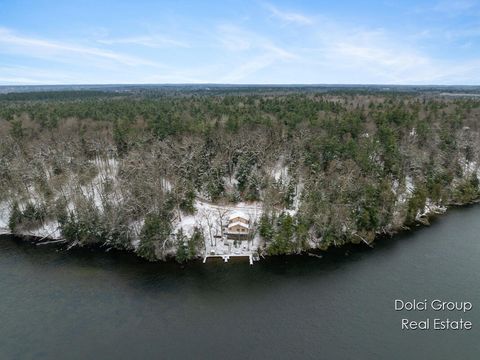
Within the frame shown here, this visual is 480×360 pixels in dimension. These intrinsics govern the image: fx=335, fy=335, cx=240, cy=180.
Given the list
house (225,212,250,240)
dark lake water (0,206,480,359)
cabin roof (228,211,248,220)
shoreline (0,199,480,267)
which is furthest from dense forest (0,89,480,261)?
dark lake water (0,206,480,359)

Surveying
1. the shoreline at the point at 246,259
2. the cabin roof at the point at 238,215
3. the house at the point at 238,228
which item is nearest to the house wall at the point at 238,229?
the house at the point at 238,228

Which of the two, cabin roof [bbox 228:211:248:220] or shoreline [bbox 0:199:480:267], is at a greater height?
cabin roof [bbox 228:211:248:220]

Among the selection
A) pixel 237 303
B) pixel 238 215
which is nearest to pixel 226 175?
→ pixel 238 215

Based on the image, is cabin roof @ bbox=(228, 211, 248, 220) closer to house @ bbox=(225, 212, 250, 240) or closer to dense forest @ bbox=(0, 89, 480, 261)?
house @ bbox=(225, 212, 250, 240)

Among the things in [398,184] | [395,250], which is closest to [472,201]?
[398,184]

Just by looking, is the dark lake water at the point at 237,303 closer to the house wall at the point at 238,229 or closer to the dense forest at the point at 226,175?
the dense forest at the point at 226,175

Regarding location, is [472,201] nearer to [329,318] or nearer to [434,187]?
[434,187]

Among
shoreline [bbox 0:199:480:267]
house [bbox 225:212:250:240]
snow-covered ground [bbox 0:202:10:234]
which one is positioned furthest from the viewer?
snow-covered ground [bbox 0:202:10:234]
